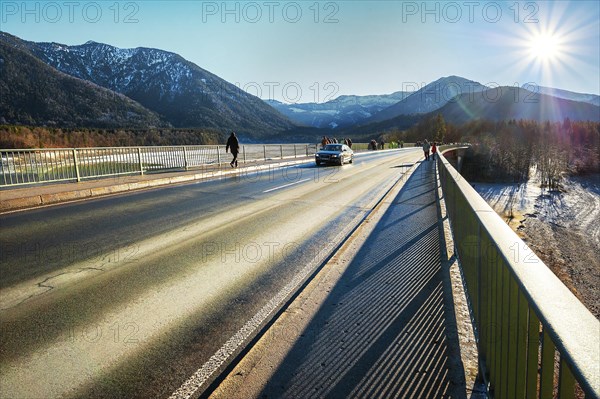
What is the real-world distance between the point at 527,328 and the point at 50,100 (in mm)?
167457

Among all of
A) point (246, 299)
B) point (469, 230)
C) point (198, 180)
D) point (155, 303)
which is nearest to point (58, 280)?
point (155, 303)

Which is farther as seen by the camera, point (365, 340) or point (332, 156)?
point (332, 156)

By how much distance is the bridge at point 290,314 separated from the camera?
1896 mm

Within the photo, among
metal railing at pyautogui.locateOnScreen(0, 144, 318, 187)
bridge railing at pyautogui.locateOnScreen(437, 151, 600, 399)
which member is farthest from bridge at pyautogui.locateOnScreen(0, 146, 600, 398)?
metal railing at pyautogui.locateOnScreen(0, 144, 318, 187)

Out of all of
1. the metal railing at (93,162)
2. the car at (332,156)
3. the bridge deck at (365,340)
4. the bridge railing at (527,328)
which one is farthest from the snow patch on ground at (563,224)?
the metal railing at (93,162)

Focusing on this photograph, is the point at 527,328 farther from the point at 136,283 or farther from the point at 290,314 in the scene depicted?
the point at 136,283

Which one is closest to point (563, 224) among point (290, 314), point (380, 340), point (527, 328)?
point (380, 340)

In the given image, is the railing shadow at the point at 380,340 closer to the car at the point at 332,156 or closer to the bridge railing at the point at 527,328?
the bridge railing at the point at 527,328

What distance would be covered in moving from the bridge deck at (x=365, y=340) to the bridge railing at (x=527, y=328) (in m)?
0.38

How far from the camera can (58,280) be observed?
4797 mm

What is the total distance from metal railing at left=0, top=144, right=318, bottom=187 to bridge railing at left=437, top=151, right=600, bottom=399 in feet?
46.6

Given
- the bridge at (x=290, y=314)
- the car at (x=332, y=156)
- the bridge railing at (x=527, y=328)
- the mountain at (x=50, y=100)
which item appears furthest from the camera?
the mountain at (x=50, y=100)

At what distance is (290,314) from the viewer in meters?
3.78

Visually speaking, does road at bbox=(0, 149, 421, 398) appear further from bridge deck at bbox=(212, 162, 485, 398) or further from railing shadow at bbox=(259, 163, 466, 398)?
railing shadow at bbox=(259, 163, 466, 398)
